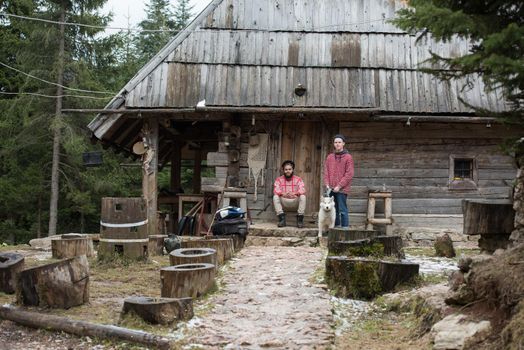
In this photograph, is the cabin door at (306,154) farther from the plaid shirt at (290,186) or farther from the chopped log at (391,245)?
the chopped log at (391,245)

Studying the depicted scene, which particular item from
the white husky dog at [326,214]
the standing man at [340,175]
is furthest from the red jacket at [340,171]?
the white husky dog at [326,214]

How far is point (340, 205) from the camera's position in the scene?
1150cm

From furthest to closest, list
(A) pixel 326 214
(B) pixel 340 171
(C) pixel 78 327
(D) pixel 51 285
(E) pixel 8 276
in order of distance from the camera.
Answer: (B) pixel 340 171
(A) pixel 326 214
(E) pixel 8 276
(D) pixel 51 285
(C) pixel 78 327

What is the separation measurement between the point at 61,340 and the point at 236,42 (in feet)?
32.2

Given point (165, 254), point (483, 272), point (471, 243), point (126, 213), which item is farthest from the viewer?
point (471, 243)

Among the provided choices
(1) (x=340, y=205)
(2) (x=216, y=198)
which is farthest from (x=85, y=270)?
(2) (x=216, y=198)

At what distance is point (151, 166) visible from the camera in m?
13.2

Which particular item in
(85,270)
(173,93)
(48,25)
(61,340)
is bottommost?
(61,340)

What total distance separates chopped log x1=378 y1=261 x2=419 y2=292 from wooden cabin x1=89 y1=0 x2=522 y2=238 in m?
6.54

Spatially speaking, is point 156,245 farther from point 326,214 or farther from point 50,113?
point 50,113

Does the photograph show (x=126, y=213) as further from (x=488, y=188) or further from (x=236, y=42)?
(x=488, y=188)

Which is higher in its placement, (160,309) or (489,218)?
(489,218)

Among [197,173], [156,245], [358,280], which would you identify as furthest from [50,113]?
[358,280]

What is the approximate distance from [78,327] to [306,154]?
9036 millimetres
